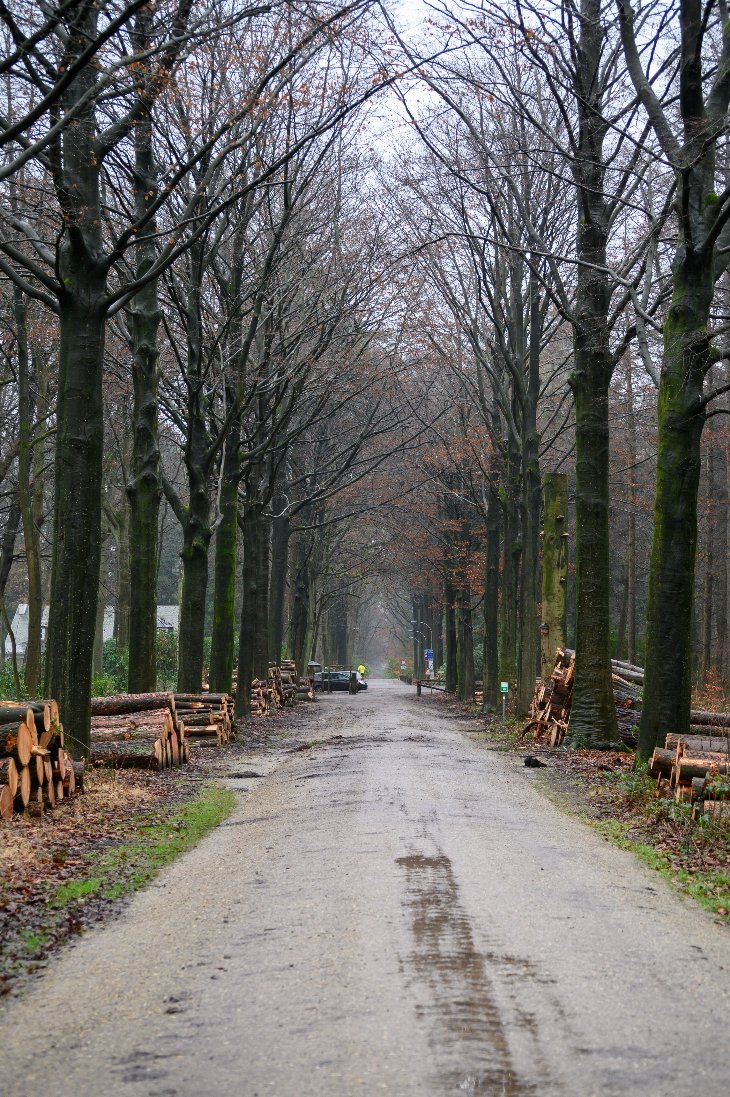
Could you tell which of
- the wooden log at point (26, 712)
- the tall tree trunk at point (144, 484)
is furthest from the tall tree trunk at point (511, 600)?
the wooden log at point (26, 712)

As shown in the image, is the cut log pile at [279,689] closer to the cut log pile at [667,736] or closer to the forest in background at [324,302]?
the forest in background at [324,302]

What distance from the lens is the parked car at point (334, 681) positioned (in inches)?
2291

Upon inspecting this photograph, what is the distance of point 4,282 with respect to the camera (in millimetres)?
22250

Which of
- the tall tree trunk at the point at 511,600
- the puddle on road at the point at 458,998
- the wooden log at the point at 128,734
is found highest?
the tall tree trunk at the point at 511,600

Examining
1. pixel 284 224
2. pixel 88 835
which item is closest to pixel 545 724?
pixel 284 224

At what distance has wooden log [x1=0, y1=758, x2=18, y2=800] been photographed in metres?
9.93

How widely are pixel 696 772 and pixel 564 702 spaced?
30.2ft

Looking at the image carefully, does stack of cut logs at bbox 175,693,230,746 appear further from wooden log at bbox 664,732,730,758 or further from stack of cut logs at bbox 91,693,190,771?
wooden log at bbox 664,732,730,758

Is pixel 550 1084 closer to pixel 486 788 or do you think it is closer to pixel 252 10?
pixel 486 788

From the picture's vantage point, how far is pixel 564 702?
20359 millimetres

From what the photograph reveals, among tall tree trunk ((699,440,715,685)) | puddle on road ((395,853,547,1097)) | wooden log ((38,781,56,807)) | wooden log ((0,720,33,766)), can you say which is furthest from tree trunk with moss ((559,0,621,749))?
tall tree trunk ((699,440,715,685))

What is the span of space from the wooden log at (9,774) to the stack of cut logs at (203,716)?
923 centimetres

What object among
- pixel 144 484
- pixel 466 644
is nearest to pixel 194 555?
pixel 144 484

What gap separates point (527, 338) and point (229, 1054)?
Result: 2461 centimetres
